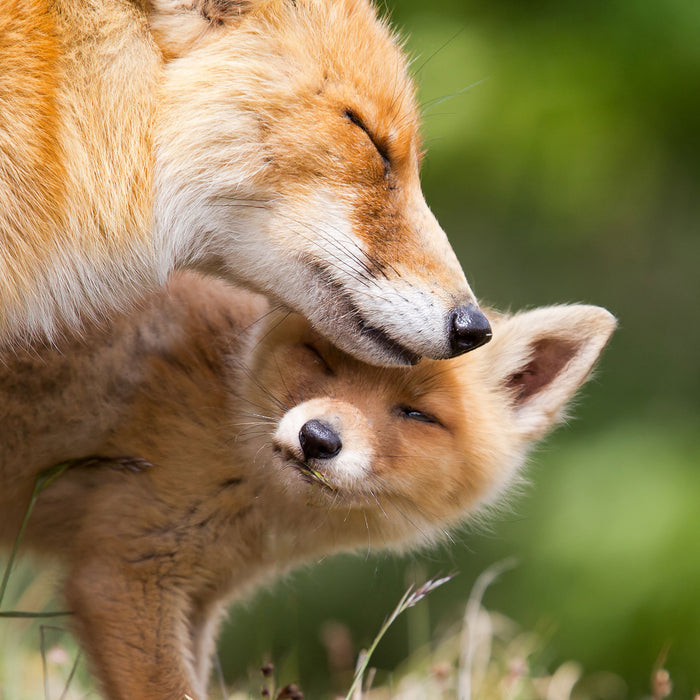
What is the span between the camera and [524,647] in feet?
15.2

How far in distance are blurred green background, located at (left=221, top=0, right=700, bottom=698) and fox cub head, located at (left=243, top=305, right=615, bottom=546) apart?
637 mm

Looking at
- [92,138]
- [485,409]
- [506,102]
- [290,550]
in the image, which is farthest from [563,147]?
[92,138]

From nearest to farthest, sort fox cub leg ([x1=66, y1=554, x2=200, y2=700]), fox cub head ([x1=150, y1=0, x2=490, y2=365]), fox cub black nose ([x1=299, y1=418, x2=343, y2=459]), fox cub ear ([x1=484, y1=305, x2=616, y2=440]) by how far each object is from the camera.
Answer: fox cub head ([x1=150, y1=0, x2=490, y2=365]) → fox cub black nose ([x1=299, y1=418, x2=343, y2=459]) → fox cub leg ([x1=66, y1=554, x2=200, y2=700]) → fox cub ear ([x1=484, y1=305, x2=616, y2=440])

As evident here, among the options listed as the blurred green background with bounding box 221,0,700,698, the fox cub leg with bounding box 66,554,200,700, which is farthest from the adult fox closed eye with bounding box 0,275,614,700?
the blurred green background with bounding box 221,0,700,698

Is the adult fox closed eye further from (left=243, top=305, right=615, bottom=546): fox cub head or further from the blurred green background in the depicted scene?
the blurred green background

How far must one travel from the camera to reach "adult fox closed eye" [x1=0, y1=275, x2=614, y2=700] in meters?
3.42

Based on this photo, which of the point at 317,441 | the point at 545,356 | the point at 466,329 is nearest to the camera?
the point at 466,329

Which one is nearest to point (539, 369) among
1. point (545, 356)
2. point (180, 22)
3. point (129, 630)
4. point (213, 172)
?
point (545, 356)

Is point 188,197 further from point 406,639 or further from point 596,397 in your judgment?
point 406,639

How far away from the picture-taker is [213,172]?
2.94 m

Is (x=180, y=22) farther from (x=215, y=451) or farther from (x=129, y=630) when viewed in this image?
(x=129, y=630)

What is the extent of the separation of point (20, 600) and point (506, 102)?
390 centimetres

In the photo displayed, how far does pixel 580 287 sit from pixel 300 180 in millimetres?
5400

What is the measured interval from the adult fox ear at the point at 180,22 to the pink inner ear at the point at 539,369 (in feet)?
5.87
